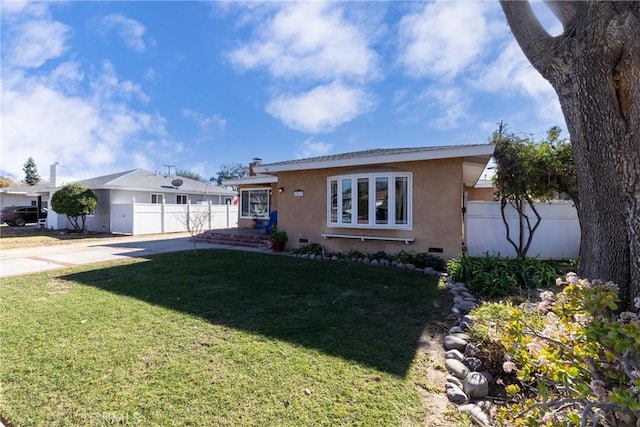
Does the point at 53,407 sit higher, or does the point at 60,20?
the point at 60,20

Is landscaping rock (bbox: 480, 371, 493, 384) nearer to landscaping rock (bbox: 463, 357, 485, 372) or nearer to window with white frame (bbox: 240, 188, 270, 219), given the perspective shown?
landscaping rock (bbox: 463, 357, 485, 372)

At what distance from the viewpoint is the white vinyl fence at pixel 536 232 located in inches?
396

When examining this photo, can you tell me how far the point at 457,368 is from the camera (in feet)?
11.3

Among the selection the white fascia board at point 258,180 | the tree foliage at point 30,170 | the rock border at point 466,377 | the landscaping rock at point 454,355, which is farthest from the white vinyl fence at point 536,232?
the tree foliage at point 30,170

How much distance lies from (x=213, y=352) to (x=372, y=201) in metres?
7.10

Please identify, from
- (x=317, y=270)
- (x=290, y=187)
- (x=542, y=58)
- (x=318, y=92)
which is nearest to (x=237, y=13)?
(x=290, y=187)

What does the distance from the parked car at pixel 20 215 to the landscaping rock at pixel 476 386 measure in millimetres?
30276

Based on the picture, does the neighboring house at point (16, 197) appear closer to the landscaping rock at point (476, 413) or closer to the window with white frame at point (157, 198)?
the window with white frame at point (157, 198)

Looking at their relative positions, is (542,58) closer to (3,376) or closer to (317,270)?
(317,270)

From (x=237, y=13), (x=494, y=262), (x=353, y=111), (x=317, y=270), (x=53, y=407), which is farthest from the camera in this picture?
(x=353, y=111)

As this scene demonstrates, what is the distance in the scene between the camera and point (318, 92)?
17234 millimetres

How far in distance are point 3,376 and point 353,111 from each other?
19262 millimetres

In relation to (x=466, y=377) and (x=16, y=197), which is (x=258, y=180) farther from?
(x=16, y=197)

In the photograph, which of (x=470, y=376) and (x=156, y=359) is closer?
(x=470, y=376)
